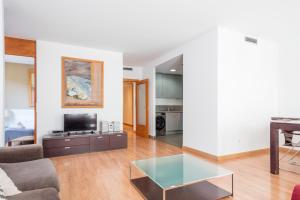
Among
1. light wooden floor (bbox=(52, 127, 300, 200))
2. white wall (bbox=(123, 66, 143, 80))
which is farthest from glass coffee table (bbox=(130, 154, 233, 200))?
white wall (bbox=(123, 66, 143, 80))

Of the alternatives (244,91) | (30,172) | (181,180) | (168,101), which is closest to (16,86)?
(30,172)

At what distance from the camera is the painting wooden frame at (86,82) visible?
14.4ft

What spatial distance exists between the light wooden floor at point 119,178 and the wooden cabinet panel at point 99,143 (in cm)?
31

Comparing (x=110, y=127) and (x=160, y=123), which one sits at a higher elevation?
(x=110, y=127)

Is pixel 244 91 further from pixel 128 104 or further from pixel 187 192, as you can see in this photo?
pixel 128 104

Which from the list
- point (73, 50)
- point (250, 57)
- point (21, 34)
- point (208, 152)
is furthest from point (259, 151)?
point (21, 34)

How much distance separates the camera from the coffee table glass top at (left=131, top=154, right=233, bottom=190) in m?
1.96

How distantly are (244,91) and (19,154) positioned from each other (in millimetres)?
4067

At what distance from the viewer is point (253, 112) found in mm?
3939

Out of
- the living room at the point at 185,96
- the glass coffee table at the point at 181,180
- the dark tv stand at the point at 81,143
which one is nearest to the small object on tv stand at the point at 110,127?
the living room at the point at 185,96

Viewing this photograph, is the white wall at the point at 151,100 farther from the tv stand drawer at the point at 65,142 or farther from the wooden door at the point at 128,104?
the tv stand drawer at the point at 65,142

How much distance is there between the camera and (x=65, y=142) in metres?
3.94

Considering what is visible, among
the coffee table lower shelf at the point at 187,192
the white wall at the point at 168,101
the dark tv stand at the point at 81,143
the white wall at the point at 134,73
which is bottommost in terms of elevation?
the coffee table lower shelf at the point at 187,192

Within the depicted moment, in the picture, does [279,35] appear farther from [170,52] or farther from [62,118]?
[62,118]
